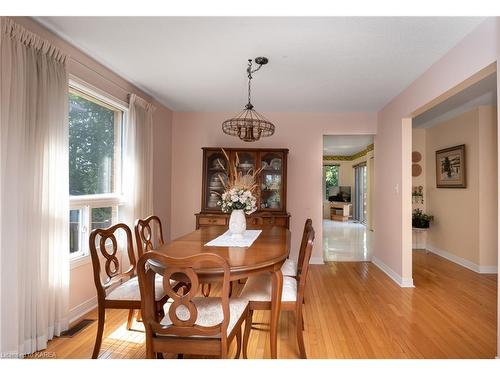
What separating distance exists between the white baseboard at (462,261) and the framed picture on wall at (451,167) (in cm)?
111

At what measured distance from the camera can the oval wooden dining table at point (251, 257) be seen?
58.1 inches

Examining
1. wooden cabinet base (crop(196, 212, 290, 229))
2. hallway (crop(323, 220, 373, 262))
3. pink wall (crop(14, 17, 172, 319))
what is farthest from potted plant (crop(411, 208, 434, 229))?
pink wall (crop(14, 17, 172, 319))

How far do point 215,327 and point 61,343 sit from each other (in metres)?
1.50

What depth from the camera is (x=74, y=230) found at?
2551 mm

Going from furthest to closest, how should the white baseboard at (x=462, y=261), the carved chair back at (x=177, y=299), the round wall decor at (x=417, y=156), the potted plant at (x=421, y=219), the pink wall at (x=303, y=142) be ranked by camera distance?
1. the round wall decor at (x=417, y=156)
2. the potted plant at (x=421, y=219)
3. the pink wall at (x=303, y=142)
4. the white baseboard at (x=462, y=261)
5. the carved chair back at (x=177, y=299)

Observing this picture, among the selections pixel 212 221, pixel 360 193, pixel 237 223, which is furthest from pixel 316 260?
pixel 360 193

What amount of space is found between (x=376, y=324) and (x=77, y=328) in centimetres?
249

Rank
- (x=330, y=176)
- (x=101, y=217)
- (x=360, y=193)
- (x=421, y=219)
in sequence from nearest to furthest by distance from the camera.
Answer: (x=101, y=217) < (x=421, y=219) < (x=360, y=193) < (x=330, y=176)

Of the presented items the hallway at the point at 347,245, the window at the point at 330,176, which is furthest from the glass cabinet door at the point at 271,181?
the window at the point at 330,176

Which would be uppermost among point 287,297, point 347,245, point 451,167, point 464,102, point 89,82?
point 464,102

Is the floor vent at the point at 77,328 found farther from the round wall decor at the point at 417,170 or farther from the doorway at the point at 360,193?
the doorway at the point at 360,193

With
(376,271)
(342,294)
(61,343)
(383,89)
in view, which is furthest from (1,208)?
(376,271)

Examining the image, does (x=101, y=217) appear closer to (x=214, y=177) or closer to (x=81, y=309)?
(x=81, y=309)

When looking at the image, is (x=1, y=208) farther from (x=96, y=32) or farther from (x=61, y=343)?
(x=96, y=32)
